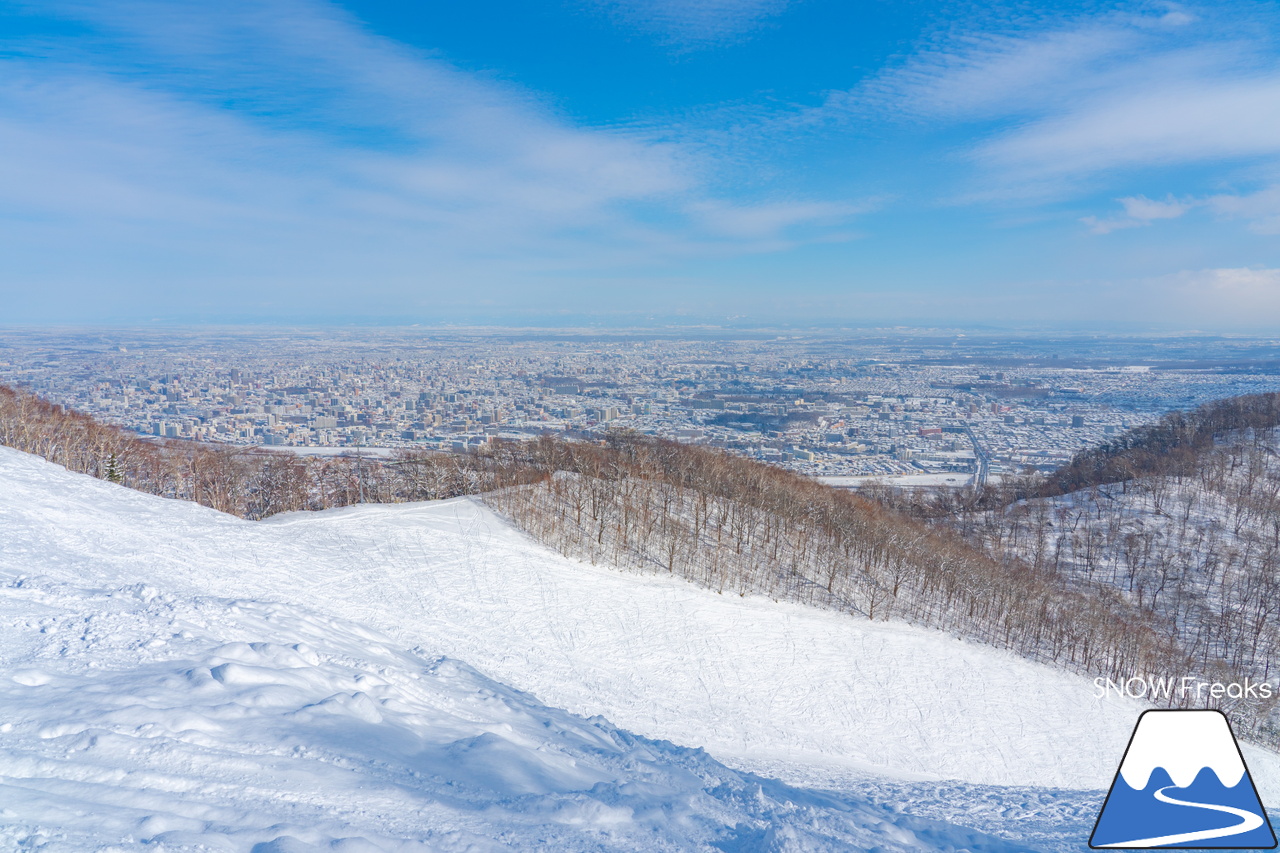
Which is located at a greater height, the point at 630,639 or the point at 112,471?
the point at 112,471

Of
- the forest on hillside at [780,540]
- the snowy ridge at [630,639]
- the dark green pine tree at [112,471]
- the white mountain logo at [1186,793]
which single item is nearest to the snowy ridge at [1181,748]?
the white mountain logo at [1186,793]

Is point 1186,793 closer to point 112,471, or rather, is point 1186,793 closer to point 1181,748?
point 1181,748

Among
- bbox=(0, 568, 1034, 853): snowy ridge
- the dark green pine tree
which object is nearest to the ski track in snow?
bbox=(0, 568, 1034, 853): snowy ridge

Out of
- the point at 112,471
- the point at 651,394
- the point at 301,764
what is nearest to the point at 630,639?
the point at 301,764

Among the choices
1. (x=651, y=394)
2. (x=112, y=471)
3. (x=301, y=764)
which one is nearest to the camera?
(x=301, y=764)

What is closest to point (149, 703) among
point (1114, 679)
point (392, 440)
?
point (1114, 679)

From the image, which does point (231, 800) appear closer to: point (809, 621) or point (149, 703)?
point (149, 703)
